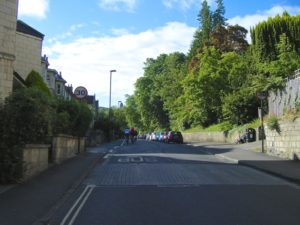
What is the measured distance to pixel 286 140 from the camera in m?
23.9

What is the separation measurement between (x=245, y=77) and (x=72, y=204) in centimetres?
4202

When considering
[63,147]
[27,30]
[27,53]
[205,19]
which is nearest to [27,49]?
[27,53]

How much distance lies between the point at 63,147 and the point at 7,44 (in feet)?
21.5

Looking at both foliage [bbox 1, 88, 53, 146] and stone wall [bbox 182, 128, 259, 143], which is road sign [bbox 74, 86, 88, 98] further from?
stone wall [bbox 182, 128, 259, 143]

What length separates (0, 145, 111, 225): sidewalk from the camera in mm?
9469

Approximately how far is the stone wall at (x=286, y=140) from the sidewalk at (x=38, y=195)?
9854mm

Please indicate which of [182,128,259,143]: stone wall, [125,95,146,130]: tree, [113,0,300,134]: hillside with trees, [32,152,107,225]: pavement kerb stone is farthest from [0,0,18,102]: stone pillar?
[125,95,146,130]: tree

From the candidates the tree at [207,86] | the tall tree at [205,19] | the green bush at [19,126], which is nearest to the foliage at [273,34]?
the tree at [207,86]

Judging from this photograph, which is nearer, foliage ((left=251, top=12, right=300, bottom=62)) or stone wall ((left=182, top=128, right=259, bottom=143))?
stone wall ((left=182, top=128, right=259, bottom=143))

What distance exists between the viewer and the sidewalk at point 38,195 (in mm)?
9469

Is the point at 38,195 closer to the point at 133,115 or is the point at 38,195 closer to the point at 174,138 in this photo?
the point at 174,138

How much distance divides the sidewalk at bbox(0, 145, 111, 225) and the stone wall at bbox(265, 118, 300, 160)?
9.85 metres

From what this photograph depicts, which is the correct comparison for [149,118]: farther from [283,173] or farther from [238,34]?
[283,173]

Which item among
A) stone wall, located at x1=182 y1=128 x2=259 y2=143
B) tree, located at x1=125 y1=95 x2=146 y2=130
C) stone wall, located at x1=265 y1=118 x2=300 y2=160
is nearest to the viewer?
stone wall, located at x1=265 y1=118 x2=300 y2=160
